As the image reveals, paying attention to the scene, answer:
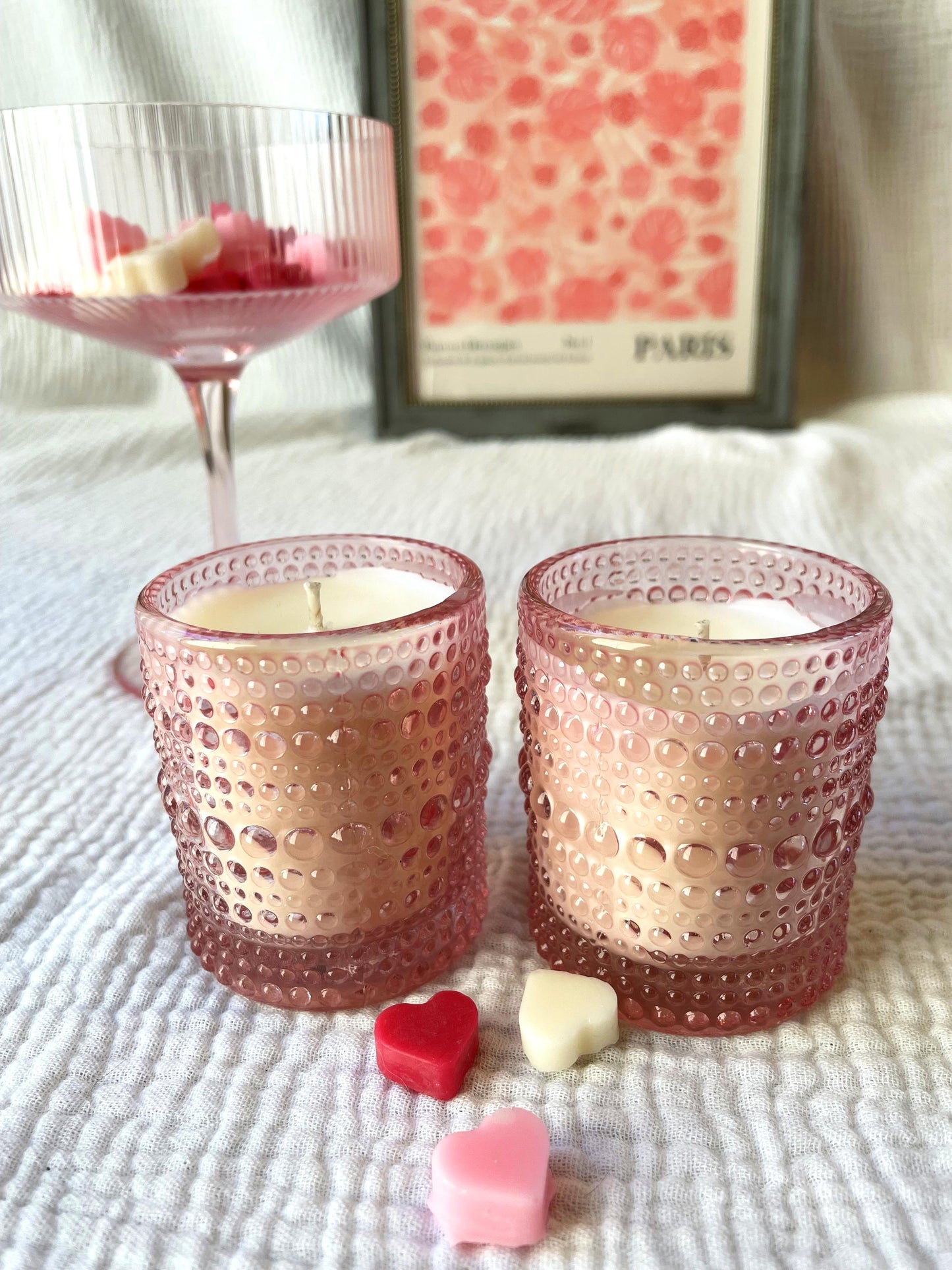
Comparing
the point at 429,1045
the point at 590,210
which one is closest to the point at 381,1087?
the point at 429,1045

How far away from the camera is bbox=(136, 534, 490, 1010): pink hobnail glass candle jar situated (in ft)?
1.41

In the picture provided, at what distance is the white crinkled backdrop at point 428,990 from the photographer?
1.22 feet

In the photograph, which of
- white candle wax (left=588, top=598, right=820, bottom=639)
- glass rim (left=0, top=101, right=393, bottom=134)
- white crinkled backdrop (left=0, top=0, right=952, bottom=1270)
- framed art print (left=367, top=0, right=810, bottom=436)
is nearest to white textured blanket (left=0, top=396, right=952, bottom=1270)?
white crinkled backdrop (left=0, top=0, right=952, bottom=1270)

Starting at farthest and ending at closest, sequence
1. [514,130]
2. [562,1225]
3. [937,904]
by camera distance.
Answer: [514,130] → [937,904] → [562,1225]

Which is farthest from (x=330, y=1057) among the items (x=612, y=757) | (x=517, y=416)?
(x=517, y=416)

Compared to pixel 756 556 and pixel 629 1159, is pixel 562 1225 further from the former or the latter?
pixel 756 556

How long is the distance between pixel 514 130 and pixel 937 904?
999 millimetres

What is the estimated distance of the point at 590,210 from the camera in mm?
1269

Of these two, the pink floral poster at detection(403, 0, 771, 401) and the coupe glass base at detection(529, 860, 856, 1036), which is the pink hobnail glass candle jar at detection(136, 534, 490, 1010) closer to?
the coupe glass base at detection(529, 860, 856, 1036)

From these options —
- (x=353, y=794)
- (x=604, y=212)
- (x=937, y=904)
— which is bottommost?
(x=937, y=904)

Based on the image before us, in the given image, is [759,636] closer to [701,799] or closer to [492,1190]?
[701,799]

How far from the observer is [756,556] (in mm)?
529

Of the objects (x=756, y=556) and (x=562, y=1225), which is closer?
(x=562, y=1225)

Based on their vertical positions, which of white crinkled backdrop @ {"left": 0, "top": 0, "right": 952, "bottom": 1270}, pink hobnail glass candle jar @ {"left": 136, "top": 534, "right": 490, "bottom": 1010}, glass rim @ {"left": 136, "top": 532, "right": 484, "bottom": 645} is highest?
glass rim @ {"left": 136, "top": 532, "right": 484, "bottom": 645}
